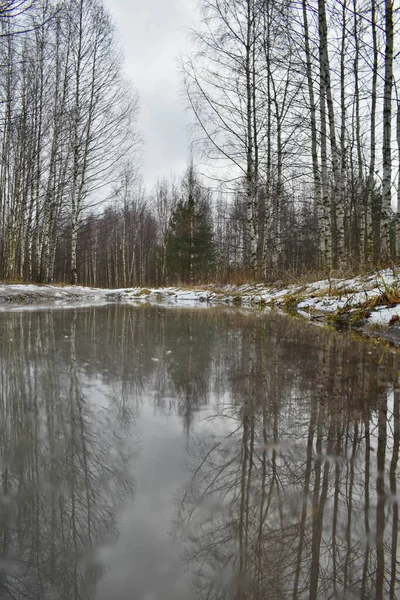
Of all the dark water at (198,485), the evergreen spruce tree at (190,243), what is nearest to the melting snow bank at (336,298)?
the dark water at (198,485)

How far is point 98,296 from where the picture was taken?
13.9 metres

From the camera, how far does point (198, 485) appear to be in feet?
3.08

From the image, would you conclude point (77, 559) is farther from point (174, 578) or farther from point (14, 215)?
point (14, 215)

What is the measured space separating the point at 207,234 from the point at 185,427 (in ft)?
77.4

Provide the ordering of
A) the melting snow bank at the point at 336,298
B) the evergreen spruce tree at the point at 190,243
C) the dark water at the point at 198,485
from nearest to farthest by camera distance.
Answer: the dark water at the point at 198,485 < the melting snow bank at the point at 336,298 < the evergreen spruce tree at the point at 190,243

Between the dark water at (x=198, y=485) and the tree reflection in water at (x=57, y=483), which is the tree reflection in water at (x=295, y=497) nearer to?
the dark water at (x=198, y=485)

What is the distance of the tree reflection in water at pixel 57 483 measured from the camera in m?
0.65

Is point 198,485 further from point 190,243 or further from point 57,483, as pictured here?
point 190,243

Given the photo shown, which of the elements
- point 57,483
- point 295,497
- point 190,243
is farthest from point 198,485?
point 190,243

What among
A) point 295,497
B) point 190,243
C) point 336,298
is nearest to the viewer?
point 295,497

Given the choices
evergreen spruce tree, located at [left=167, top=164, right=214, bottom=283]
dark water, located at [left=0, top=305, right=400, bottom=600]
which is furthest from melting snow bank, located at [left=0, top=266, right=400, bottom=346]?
evergreen spruce tree, located at [left=167, top=164, right=214, bottom=283]

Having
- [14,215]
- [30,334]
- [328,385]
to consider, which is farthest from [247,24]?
[328,385]

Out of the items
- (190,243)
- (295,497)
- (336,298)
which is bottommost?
(295,497)

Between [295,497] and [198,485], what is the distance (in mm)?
260
